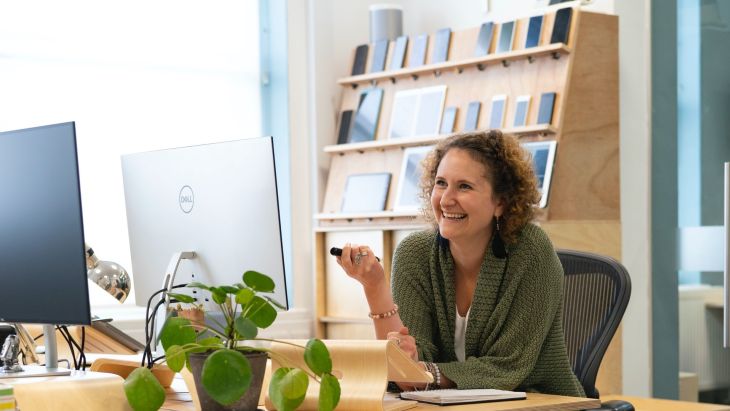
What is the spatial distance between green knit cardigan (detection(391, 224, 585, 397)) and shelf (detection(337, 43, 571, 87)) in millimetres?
1815

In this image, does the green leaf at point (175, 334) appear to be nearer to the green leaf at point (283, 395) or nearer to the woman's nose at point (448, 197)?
the green leaf at point (283, 395)

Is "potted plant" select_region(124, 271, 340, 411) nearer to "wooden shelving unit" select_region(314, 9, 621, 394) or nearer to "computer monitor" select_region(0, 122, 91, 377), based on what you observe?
"computer monitor" select_region(0, 122, 91, 377)

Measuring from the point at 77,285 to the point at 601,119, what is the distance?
9.20ft

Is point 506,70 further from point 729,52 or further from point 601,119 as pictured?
point 729,52

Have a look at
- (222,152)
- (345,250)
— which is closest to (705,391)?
(345,250)

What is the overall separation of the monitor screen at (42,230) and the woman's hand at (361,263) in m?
0.61

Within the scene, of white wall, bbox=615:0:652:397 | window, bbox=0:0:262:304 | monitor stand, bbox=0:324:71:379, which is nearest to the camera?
monitor stand, bbox=0:324:71:379

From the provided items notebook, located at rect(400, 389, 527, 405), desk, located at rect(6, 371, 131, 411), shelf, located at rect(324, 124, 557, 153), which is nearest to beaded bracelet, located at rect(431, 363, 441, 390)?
notebook, located at rect(400, 389, 527, 405)

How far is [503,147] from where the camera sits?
2447 millimetres

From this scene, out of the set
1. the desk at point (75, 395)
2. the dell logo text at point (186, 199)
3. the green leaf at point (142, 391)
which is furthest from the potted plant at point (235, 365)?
the dell logo text at point (186, 199)

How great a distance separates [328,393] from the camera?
135 centimetres

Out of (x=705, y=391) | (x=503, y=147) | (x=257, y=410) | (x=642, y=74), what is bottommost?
(x=705, y=391)

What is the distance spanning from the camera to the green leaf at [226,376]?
1326 millimetres

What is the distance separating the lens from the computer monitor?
1691 millimetres
